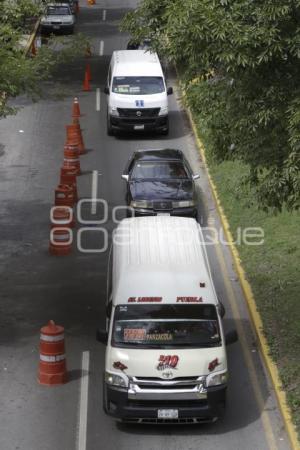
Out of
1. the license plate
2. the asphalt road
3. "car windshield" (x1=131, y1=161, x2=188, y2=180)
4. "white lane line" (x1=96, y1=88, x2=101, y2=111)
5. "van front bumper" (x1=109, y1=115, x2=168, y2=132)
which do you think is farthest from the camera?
"white lane line" (x1=96, y1=88, x2=101, y2=111)

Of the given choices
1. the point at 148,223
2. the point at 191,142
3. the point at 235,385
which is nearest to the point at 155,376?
the point at 235,385

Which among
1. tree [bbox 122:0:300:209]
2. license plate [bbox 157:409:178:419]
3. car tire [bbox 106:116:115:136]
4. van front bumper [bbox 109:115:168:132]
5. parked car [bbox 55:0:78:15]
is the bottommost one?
parked car [bbox 55:0:78:15]

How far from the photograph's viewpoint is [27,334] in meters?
18.0

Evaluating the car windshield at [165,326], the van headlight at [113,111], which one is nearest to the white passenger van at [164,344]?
the car windshield at [165,326]

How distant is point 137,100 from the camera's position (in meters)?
31.1

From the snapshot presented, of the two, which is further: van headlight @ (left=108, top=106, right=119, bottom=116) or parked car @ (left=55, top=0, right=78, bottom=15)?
parked car @ (left=55, top=0, right=78, bottom=15)

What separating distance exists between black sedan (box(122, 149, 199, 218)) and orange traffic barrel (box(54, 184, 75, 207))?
1.33 meters

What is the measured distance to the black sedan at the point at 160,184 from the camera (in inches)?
908

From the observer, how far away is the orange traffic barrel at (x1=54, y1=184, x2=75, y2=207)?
23698mm

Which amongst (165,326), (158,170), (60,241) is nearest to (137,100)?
(158,170)

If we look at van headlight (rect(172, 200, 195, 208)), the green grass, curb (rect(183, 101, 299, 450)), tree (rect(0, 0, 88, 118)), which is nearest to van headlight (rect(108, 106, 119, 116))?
the green grass

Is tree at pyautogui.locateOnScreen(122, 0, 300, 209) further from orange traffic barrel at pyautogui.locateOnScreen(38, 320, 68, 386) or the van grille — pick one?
the van grille

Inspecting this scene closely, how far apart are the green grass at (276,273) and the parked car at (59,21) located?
819 inches

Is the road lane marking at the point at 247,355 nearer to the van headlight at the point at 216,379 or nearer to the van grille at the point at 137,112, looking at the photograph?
the van headlight at the point at 216,379
